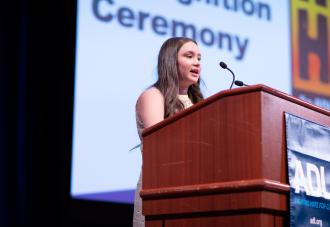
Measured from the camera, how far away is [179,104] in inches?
87.4

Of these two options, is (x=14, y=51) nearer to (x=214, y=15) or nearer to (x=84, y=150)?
(x=84, y=150)

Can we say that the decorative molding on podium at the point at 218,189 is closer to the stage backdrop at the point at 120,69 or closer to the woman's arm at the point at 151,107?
the woman's arm at the point at 151,107

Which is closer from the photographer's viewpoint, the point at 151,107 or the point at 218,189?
the point at 218,189

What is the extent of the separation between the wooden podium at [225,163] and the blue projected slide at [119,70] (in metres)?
1.23

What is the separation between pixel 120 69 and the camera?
317 centimetres

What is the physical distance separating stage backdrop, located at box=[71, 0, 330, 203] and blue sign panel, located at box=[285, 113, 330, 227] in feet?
3.93

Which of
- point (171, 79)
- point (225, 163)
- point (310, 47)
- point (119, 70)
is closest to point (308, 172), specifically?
point (225, 163)

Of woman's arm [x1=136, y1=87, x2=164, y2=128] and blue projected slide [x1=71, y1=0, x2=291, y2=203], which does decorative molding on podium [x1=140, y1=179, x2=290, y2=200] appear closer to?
woman's arm [x1=136, y1=87, x2=164, y2=128]

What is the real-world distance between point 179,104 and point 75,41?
1.07 meters

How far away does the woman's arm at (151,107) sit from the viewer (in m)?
2.09

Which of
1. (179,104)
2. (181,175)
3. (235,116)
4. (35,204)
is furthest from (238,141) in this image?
(35,204)

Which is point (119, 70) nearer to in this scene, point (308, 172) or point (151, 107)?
point (151, 107)

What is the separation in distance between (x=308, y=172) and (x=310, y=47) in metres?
2.52

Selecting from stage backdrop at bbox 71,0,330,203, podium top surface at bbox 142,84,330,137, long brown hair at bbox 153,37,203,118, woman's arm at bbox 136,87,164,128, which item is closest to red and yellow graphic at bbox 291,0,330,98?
stage backdrop at bbox 71,0,330,203
